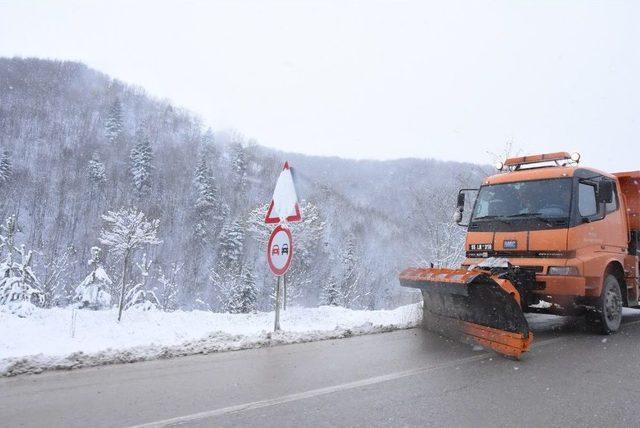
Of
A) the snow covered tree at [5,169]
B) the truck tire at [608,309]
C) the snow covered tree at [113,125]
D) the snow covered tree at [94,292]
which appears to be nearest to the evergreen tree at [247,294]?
the snow covered tree at [94,292]

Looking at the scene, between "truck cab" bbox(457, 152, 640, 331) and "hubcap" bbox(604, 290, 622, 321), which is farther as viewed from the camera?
"hubcap" bbox(604, 290, 622, 321)

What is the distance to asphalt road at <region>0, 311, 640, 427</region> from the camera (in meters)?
3.38

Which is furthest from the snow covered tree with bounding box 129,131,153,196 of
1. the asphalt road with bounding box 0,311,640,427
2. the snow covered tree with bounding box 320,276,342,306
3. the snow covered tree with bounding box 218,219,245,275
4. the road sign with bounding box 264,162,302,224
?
the asphalt road with bounding box 0,311,640,427

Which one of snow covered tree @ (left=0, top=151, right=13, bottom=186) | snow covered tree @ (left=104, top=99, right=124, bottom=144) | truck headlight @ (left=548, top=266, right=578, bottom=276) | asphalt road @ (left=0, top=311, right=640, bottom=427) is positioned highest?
snow covered tree @ (left=104, top=99, right=124, bottom=144)

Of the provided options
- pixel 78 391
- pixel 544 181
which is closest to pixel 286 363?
pixel 78 391

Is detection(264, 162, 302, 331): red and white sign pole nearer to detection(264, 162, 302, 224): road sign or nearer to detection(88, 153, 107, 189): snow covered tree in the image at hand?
detection(264, 162, 302, 224): road sign

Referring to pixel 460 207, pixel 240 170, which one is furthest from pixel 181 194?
pixel 460 207

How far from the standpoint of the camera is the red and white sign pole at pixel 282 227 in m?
7.26

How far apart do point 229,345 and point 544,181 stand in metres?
5.38

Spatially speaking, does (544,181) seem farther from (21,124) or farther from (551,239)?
(21,124)

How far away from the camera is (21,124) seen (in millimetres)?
136500

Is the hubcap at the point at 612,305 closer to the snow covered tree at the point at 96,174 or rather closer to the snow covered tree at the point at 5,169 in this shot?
the snow covered tree at the point at 5,169

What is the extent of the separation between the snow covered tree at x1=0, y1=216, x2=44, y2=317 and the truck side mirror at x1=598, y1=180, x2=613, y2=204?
2091 centimetres

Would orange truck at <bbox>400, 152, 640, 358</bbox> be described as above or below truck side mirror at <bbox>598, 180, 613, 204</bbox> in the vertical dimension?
below
